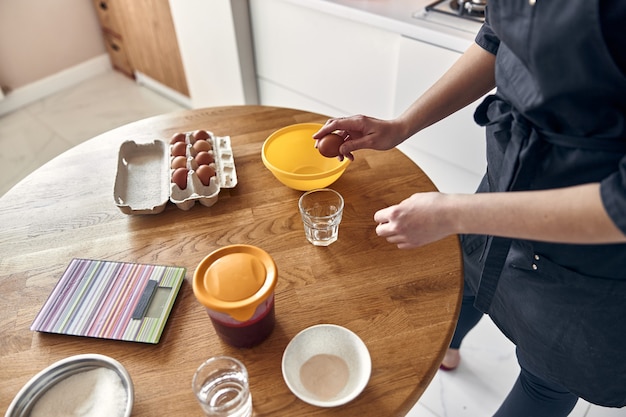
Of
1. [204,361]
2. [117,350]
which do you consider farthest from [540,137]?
[117,350]

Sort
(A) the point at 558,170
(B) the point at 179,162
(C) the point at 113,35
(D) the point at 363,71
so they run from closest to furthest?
1. (A) the point at 558,170
2. (B) the point at 179,162
3. (D) the point at 363,71
4. (C) the point at 113,35

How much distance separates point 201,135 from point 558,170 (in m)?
0.76

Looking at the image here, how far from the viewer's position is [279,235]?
3.13 feet

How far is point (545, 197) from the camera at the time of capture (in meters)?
0.66

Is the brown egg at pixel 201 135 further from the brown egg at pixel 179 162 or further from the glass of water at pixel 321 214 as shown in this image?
the glass of water at pixel 321 214

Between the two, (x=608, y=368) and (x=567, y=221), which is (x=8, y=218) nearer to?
(x=567, y=221)

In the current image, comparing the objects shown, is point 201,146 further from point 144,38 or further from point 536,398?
point 144,38

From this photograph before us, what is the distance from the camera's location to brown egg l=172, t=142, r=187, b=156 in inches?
43.5

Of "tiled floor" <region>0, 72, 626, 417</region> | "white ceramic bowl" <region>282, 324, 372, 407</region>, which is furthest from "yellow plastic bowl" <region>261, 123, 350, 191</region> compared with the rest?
"tiled floor" <region>0, 72, 626, 417</region>

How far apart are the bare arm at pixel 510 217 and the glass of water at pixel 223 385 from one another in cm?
32

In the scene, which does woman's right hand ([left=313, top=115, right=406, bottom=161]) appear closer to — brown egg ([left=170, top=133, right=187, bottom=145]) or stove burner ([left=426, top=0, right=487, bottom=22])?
brown egg ([left=170, top=133, right=187, bottom=145])

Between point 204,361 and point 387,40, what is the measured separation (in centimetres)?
123

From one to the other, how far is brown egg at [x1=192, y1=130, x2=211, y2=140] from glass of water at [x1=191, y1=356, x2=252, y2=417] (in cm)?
58

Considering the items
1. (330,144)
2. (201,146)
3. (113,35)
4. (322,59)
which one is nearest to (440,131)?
(322,59)
